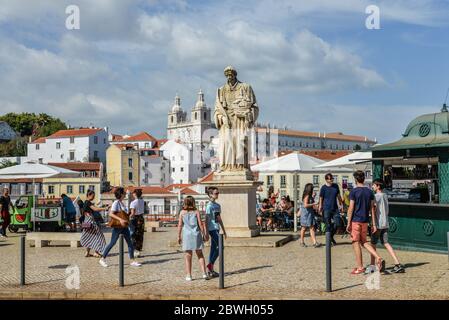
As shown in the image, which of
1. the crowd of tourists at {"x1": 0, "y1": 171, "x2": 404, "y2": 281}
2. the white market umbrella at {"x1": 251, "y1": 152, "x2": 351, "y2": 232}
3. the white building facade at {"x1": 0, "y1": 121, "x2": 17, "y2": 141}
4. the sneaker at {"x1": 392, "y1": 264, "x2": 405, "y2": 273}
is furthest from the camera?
the white building facade at {"x1": 0, "y1": 121, "x2": 17, "y2": 141}

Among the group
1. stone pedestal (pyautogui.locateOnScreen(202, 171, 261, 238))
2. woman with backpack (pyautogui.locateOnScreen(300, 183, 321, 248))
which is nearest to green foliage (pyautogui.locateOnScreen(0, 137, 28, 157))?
stone pedestal (pyautogui.locateOnScreen(202, 171, 261, 238))

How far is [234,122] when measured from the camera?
55.8 ft

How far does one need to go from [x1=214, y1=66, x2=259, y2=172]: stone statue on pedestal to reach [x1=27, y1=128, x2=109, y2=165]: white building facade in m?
110

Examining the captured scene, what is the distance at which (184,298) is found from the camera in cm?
916

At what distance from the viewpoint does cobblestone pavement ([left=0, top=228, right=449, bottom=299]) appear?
928 centimetres

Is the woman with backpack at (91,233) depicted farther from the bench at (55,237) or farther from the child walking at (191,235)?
the child walking at (191,235)

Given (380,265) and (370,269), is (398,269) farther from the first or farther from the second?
(370,269)

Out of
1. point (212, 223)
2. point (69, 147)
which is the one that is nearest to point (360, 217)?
point (212, 223)

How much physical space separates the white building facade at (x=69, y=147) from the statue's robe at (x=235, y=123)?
4318 inches

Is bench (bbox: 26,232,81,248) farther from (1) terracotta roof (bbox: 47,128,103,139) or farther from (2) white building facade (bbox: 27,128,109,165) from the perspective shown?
(1) terracotta roof (bbox: 47,128,103,139)

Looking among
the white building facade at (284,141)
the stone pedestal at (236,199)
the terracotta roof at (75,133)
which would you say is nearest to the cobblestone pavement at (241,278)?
the stone pedestal at (236,199)
